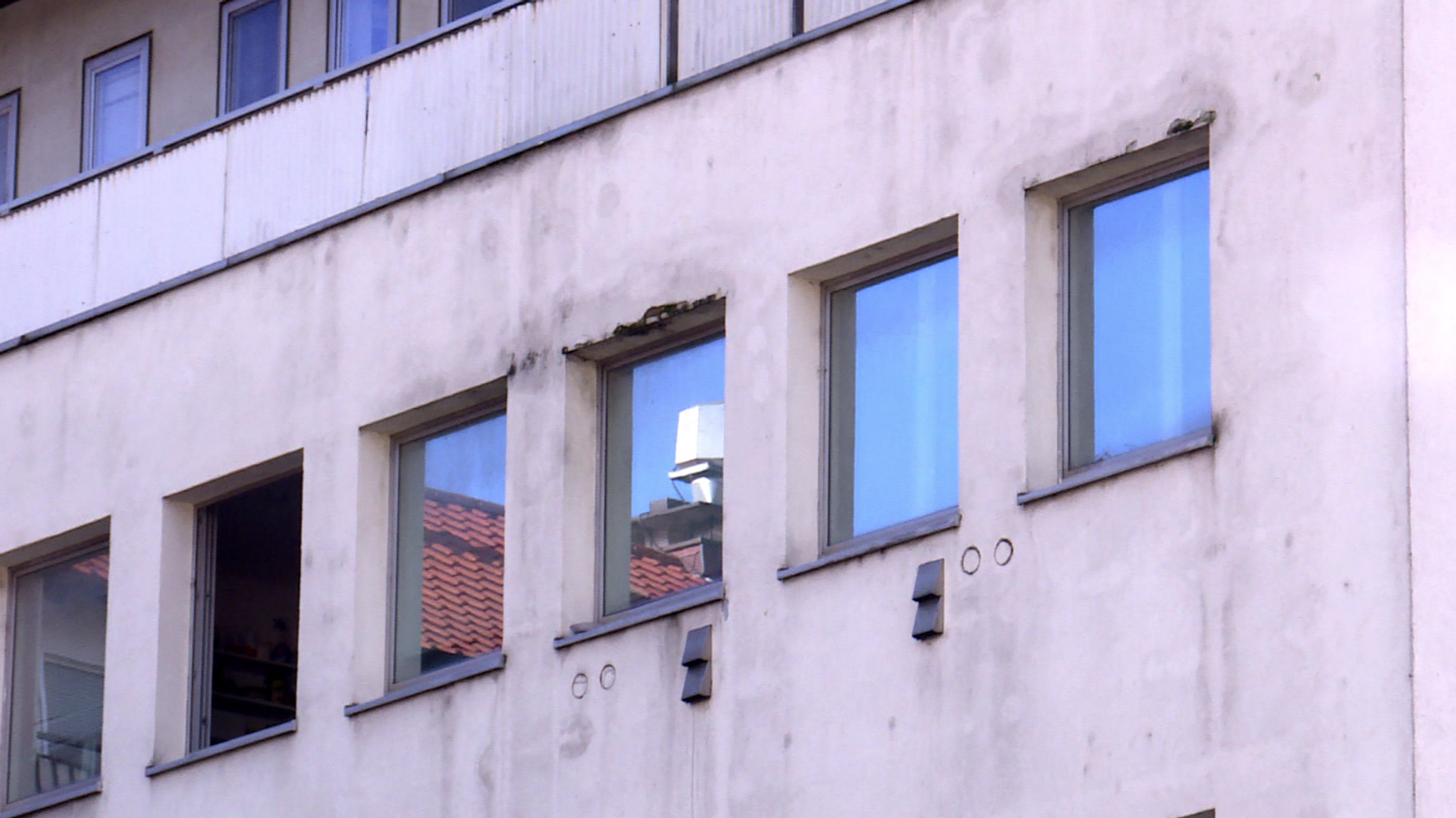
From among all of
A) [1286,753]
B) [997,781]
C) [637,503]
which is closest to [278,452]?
[637,503]

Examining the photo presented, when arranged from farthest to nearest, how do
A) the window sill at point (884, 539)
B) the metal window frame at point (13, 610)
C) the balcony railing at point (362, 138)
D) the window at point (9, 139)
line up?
the window at point (9, 139), the metal window frame at point (13, 610), the balcony railing at point (362, 138), the window sill at point (884, 539)

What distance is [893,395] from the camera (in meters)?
19.9

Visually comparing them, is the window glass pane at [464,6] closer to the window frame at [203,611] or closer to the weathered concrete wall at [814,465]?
the weathered concrete wall at [814,465]

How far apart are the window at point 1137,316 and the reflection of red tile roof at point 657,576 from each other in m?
2.89

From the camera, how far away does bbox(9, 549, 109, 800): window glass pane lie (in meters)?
24.8

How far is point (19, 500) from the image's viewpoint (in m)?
25.2

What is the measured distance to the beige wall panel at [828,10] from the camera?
20.5 m

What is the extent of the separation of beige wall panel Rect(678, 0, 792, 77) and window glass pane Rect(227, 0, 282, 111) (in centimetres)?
656

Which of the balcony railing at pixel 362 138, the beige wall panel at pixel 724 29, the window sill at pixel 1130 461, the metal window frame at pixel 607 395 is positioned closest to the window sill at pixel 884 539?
the window sill at pixel 1130 461

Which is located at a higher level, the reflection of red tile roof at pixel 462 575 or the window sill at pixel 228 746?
the reflection of red tile roof at pixel 462 575

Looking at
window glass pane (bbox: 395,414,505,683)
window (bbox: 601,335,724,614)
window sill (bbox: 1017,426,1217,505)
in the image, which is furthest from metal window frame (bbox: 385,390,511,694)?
window sill (bbox: 1017,426,1217,505)

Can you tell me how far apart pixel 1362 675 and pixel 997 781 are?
2.30 meters

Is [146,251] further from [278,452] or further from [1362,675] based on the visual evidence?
[1362,675]

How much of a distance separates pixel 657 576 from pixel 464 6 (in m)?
5.89
